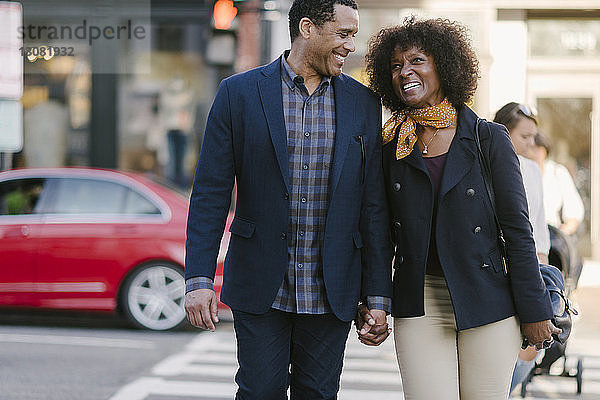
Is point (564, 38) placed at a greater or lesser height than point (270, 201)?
greater

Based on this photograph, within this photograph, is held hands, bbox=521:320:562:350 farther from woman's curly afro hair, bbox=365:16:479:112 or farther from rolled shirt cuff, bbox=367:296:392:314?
woman's curly afro hair, bbox=365:16:479:112

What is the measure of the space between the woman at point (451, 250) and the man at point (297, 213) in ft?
0.42

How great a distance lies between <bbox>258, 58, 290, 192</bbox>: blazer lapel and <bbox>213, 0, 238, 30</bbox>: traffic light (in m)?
7.04

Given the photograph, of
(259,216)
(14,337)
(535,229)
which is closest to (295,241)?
(259,216)

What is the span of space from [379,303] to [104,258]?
18.8 feet

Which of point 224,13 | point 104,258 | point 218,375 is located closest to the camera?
point 218,375

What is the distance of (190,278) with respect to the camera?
356 cm

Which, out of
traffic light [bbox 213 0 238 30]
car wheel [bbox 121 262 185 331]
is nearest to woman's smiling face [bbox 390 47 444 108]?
car wheel [bbox 121 262 185 331]

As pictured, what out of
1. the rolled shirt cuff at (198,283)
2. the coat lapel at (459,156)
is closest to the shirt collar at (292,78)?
the coat lapel at (459,156)

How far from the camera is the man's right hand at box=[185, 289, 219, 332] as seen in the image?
138 inches

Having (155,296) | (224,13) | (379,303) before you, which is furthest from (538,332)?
(224,13)

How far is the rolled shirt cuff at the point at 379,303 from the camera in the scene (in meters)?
3.55

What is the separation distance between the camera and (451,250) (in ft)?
11.5

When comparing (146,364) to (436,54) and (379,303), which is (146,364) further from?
(436,54)
